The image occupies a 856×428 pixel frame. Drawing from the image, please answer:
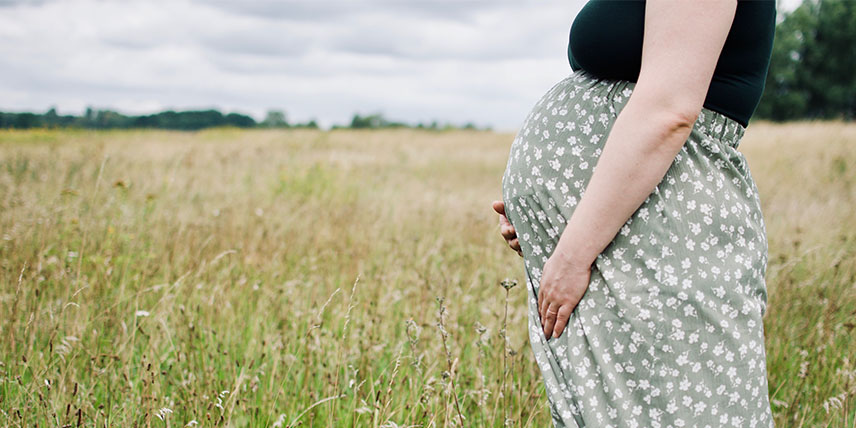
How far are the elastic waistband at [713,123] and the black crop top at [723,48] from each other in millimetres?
11

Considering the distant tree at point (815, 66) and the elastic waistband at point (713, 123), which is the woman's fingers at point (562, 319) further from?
the distant tree at point (815, 66)

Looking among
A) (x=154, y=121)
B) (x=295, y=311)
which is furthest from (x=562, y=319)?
(x=154, y=121)

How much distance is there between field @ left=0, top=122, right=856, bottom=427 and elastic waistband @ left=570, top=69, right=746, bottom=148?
0.75m

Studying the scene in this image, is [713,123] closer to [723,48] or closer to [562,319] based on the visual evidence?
[723,48]

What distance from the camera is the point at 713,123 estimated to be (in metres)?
1.11

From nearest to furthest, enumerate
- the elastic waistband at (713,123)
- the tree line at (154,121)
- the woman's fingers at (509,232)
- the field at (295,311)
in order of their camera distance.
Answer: the elastic waistband at (713,123) → the woman's fingers at (509,232) → the field at (295,311) → the tree line at (154,121)

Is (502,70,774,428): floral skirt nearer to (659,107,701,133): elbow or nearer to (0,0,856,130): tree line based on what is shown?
(659,107,701,133): elbow

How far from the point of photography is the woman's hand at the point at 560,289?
44.0 inches

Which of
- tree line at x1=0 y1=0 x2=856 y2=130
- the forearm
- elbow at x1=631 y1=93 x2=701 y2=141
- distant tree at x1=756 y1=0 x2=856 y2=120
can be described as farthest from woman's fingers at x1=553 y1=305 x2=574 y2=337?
distant tree at x1=756 y1=0 x2=856 y2=120

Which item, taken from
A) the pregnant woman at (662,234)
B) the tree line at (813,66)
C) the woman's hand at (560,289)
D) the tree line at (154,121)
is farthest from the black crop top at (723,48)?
the tree line at (813,66)

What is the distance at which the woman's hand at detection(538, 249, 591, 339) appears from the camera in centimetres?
112

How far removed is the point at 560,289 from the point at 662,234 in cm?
24

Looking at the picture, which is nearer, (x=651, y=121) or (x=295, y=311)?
(x=651, y=121)

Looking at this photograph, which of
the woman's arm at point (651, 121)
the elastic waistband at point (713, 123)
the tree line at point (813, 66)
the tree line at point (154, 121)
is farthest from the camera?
the tree line at point (813, 66)
